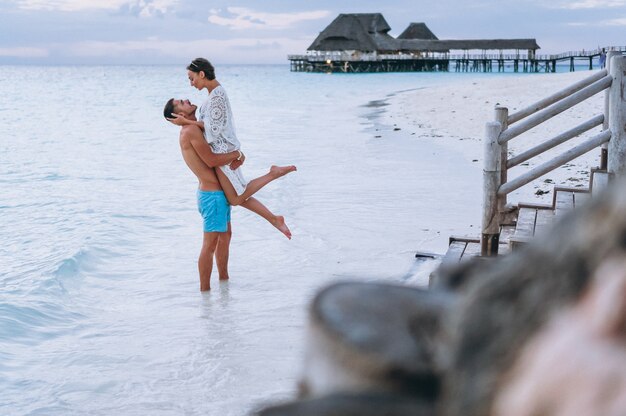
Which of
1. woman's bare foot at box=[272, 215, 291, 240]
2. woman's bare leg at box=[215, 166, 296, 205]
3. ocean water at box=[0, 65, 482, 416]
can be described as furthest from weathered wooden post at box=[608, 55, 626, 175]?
woman's bare foot at box=[272, 215, 291, 240]

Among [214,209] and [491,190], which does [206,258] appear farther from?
[491,190]

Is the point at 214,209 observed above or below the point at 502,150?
below

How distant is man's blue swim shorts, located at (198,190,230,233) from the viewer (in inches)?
239

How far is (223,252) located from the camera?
6.57 metres

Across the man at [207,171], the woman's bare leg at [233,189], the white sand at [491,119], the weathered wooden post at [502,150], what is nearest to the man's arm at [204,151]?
the man at [207,171]

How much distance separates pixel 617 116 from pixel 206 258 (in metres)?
3.53

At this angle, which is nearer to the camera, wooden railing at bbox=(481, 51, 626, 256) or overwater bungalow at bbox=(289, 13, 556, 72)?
wooden railing at bbox=(481, 51, 626, 256)

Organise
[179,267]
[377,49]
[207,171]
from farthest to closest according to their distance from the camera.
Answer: [377,49]
[179,267]
[207,171]

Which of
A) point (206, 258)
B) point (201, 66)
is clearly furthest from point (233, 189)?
point (201, 66)

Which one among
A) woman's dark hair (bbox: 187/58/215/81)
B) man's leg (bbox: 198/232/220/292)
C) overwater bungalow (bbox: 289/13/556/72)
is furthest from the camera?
overwater bungalow (bbox: 289/13/556/72)

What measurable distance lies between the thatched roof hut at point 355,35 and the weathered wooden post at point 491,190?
278 ft

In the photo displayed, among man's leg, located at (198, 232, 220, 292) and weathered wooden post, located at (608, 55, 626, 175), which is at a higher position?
weathered wooden post, located at (608, 55, 626, 175)

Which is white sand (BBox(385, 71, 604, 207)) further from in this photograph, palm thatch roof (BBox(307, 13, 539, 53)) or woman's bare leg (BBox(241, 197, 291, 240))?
palm thatch roof (BBox(307, 13, 539, 53))

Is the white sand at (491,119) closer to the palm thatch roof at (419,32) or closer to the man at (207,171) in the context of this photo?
the man at (207,171)
